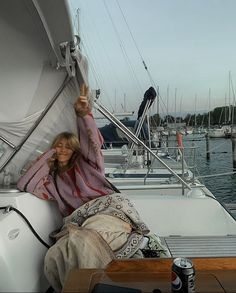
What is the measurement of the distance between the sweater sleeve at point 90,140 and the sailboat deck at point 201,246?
101cm

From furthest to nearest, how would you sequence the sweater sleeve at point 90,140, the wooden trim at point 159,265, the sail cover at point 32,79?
the sweater sleeve at point 90,140, the sail cover at point 32,79, the wooden trim at point 159,265

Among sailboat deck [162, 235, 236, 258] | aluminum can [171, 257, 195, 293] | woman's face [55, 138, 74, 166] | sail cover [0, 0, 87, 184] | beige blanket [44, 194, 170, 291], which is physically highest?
sail cover [0, 0, 87, 184]

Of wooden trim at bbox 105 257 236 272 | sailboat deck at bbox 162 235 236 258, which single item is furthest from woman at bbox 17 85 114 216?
wooden trim at bbox 105 257 236 272

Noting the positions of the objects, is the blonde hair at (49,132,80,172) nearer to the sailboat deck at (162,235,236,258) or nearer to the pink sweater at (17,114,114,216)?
the pink sweater at (17,114,114,216)

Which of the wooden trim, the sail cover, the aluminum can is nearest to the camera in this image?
the aluminum can

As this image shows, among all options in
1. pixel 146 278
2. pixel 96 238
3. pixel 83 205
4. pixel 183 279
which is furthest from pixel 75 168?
pixel 183 279

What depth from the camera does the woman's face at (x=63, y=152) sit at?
2955 mm

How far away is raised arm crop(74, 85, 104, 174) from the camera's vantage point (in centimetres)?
283

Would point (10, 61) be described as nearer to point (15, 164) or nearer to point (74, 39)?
point (74, 39)

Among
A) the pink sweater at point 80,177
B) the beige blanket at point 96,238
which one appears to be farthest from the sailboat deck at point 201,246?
the pink sweater at point 80,177

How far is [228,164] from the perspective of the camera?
23438 millimetres

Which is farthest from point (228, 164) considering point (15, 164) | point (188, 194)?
point (15, 164)

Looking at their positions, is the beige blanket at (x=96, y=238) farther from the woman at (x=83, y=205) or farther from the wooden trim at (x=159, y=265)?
the wooden trim at (x=159, y=265)

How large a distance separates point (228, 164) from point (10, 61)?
22456 mm
